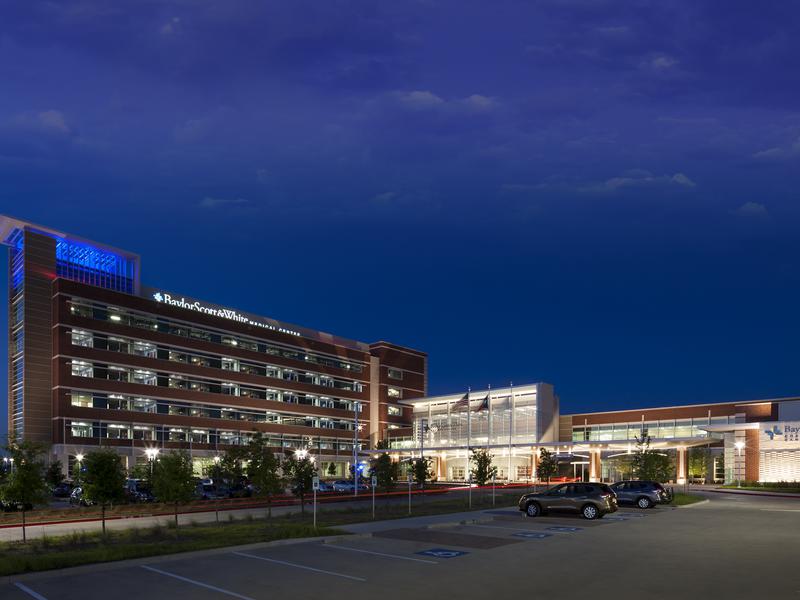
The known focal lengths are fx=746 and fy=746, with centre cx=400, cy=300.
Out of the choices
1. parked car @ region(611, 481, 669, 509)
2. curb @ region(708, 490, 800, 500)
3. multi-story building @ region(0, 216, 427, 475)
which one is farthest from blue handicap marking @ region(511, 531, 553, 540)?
multi-story building @ region(0, 216, 427, 475)

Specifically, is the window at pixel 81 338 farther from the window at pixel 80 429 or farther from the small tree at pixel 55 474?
the small tree at pixel 55 474

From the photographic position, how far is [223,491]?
5394 centimetres

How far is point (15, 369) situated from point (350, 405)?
51.2 meters

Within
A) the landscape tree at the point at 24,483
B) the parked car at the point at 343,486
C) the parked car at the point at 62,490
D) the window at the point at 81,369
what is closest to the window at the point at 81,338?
the window at the point at 81,369

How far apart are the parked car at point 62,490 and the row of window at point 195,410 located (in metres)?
18.2

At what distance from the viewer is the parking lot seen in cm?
1675

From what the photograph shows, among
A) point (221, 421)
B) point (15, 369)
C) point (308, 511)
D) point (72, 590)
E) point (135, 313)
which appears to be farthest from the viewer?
point (221, 421)

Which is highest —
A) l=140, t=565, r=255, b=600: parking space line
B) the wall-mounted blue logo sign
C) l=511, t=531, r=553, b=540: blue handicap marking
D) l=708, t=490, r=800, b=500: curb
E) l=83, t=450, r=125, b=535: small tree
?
l=83, t=450, r=125, b=535: small tree

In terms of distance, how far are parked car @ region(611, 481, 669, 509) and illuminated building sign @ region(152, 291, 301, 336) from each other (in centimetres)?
6536

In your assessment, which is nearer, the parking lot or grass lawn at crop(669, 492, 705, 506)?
the parking lot

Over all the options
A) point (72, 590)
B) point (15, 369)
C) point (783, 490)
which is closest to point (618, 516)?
point (72, 590)

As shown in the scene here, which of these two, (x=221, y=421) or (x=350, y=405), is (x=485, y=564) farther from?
(x=350, y=405)

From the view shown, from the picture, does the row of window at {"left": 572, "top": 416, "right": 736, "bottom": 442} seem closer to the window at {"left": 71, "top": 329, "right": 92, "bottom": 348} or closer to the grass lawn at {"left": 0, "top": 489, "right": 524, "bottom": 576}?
the window at {"left": 71, "top": 329, "right": 92, "bottom": 348}

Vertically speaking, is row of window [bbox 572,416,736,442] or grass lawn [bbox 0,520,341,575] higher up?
grass lawn [bbox 0,520,341,575]
